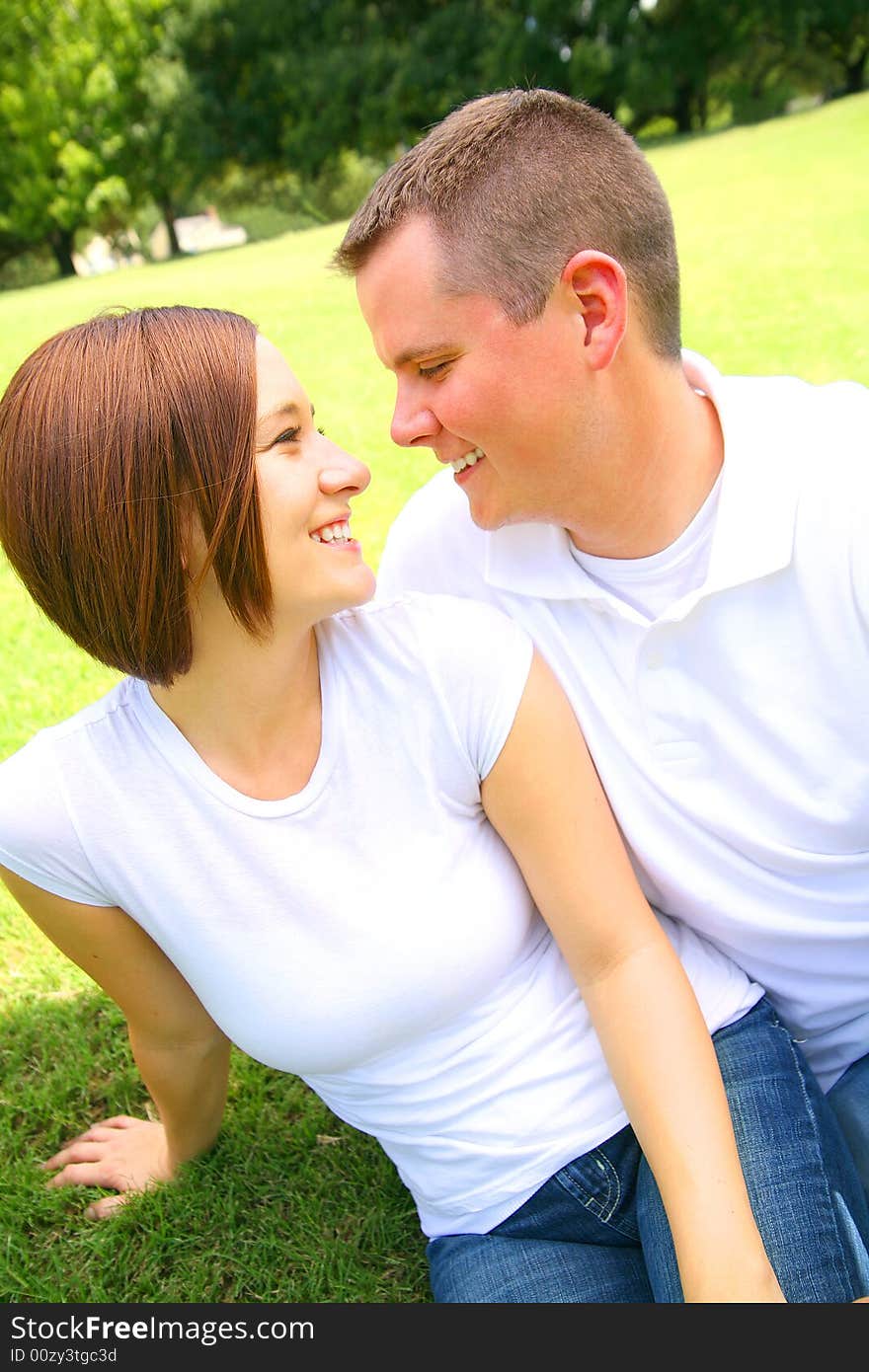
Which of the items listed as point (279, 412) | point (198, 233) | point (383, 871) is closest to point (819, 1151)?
point (383, 871)

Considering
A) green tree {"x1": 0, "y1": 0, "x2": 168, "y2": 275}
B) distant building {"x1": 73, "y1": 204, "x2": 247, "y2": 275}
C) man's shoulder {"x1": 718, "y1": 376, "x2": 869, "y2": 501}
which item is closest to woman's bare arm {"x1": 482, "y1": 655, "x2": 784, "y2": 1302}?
man's shoulder {"x1": 718, "y1": 376, "x2": 869, "y2": 501}

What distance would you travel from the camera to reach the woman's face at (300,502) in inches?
77.7

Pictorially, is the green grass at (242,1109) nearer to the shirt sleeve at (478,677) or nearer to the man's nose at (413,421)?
the shirt sleeve at (478,677)

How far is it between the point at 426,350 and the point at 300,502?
507mm

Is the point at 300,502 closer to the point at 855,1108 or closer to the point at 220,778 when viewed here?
the point at 220,778

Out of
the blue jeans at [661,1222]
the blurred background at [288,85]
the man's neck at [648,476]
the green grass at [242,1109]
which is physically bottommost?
the blurred background at [288,85]

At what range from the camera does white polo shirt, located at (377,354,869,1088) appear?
2.18 metres

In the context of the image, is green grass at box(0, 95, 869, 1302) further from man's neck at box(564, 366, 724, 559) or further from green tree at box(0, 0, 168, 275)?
green tree at box(0, 0, 168, 275)

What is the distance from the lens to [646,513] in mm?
2338

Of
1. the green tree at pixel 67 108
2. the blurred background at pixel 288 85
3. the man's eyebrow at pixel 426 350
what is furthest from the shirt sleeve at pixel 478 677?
the green tree at pixel 67 108

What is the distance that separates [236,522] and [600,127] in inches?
47.0

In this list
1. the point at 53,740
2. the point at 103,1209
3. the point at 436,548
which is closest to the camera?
the point at 53,740

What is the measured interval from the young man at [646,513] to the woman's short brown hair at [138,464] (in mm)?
518

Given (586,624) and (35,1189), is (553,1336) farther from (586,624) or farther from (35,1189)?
(35,1189)
